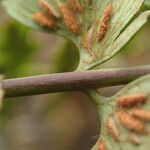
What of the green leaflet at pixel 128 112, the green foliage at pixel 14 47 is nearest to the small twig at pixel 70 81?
the green leaflet at pixel 128 112

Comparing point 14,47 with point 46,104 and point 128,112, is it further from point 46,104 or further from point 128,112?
point 128,112

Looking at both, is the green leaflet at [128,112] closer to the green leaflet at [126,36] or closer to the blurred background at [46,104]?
the green leaflet at [126,36]

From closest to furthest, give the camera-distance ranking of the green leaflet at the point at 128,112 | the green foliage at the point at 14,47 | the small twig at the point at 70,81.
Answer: the green leaflet at the point at 128,112 < the small twig at the point at 70,81 < the green foliage at the point at 14,47

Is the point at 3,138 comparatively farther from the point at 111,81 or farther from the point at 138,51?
the point at 111,81

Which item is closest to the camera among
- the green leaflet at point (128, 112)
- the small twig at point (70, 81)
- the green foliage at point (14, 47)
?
the green leaflet at point (128, 112)

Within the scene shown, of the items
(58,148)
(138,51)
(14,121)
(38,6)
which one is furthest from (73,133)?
(38,6)

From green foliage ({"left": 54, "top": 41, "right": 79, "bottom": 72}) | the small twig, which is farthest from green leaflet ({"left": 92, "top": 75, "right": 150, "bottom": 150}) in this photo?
green foliage ({"left": 54, "top": 41, "right": 79, "bottom": 72})

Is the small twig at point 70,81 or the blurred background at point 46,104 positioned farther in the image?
the blurred background at point 46,104
